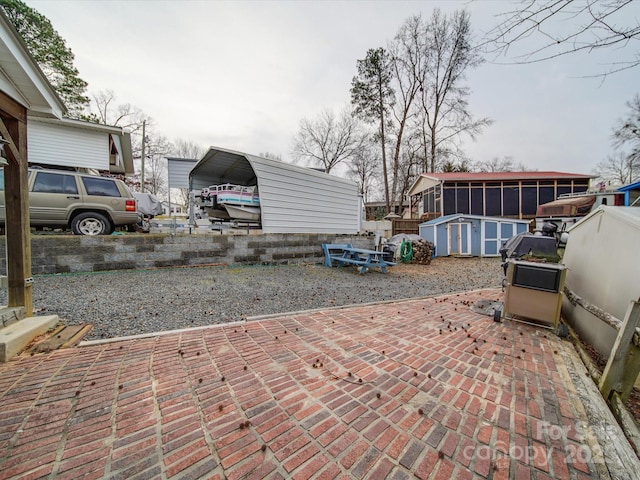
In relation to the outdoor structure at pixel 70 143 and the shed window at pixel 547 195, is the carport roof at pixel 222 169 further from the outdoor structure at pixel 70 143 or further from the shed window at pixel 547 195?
the shed window at pixel 547 195

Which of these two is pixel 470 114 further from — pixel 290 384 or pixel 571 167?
pixel 290 384

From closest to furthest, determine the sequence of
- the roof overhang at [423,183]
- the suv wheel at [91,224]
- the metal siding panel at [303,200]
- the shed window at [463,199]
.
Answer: the suv wheel at [91,224] < the metal siding panel at [303,200] < the shed window at [463,199] < the roof overhang at [423,183]

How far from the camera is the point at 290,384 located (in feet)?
6.46

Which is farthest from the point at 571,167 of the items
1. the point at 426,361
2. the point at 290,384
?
the point at 290,384

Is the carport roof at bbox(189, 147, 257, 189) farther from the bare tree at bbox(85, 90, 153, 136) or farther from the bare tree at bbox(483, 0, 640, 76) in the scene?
the bare tree at bbox(85, 90, 153, 136)

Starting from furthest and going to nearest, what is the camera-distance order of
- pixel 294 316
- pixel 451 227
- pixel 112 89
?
pixel 112 89 → pixel 451 227 → pixel 294 316

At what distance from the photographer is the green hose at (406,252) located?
1005 cm

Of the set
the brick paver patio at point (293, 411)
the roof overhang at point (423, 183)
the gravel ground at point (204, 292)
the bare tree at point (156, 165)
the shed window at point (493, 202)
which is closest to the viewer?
the brick paver patio at point (293, 411)

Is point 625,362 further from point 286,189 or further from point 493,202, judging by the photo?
point 493,202

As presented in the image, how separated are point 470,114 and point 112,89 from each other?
28.6 m

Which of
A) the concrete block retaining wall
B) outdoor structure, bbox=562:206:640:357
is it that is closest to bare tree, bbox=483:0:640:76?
outdoor structure, bbox=562:206:640:357

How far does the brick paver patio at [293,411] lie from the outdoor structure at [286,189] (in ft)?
17.9

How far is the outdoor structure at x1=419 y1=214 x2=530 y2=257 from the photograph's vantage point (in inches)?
472

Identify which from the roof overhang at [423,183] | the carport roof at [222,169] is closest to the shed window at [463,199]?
the roof overhang at [423,183]
